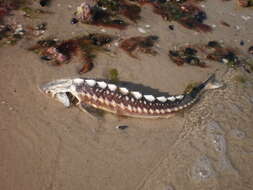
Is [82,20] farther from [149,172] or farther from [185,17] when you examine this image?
[149,172]

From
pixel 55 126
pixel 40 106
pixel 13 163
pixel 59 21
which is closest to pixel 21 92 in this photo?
pixel 40 106

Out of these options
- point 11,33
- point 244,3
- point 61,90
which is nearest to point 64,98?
point 61,90

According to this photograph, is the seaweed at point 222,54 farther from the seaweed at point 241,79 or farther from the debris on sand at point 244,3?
the debris on sand at point 244,3

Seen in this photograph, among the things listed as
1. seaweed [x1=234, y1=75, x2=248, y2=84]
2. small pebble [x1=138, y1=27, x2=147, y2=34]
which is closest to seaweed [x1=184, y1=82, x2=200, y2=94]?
seaweed [x1=234, y1=75, x2=248, y2=84]

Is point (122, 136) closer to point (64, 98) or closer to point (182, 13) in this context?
point (64, 98)

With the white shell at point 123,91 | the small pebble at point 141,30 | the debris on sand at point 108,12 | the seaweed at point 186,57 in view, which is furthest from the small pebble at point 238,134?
the debris on sand at point 108,12

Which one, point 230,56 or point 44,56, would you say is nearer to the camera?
point 44,56
